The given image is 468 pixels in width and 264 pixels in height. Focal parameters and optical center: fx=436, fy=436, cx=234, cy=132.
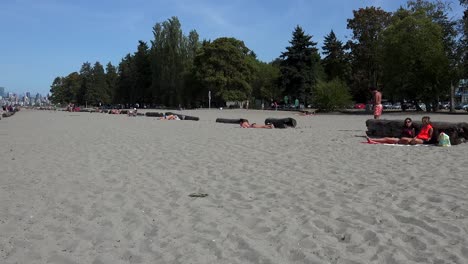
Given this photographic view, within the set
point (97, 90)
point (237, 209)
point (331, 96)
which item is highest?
point (97, 90)

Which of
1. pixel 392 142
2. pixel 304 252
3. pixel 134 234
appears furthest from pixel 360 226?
pixel 392 142

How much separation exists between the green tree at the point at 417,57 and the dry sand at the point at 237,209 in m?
37.1

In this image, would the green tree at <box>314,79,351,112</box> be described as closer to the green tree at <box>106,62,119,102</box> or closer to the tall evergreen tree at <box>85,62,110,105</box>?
the green tree at <box>106,62,119,102</box>

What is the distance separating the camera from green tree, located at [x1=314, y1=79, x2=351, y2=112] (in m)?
46.5

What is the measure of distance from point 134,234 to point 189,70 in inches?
2952

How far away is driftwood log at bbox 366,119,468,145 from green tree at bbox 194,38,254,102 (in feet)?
185

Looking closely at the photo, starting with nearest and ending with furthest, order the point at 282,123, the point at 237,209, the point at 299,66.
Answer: the point at 237,209
the point at 282,123
the point at 299,66

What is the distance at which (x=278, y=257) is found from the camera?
408 centimetres

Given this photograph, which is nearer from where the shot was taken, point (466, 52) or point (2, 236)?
point (2, 236)

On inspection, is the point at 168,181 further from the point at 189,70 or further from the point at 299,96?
the point at 189,70

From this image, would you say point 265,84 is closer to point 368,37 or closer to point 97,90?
point 368,37

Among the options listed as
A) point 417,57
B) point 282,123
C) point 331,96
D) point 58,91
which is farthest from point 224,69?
point 58,91

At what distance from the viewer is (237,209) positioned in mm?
5770

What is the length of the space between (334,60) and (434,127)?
6441 centimetres
